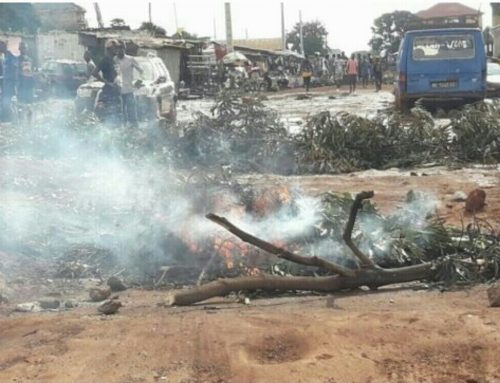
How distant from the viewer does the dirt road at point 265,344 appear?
3.20 m

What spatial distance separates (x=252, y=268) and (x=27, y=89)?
11501 mm

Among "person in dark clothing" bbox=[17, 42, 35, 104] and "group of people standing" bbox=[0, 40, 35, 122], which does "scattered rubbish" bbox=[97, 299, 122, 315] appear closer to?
"group of people standing" bbox=[0, 40, 35, 122]

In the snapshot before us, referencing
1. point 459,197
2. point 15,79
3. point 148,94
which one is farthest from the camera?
point 15,79

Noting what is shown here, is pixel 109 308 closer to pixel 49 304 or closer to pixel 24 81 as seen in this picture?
pixel 49 304

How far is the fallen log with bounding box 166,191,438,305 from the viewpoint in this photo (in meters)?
4.23

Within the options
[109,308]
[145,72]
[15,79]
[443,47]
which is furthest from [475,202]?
[15,79]

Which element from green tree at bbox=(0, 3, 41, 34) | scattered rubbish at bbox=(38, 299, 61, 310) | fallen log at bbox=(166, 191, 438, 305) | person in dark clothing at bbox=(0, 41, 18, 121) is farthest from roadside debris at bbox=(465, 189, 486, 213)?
green tree at bbox=(0, 3, 41, 34)

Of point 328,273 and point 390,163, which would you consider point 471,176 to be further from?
point 328,273

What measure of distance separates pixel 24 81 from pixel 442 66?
893cm

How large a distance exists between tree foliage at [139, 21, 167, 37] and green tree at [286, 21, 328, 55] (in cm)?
3077

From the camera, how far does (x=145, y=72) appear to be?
13.3 meters

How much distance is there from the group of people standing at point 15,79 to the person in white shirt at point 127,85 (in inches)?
129

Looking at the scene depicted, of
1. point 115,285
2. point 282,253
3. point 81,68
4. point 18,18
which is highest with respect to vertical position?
point 18,18

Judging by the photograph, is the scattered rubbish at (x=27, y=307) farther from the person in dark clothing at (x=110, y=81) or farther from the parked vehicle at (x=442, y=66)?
the parked vehicle at (x=442, y=66)
